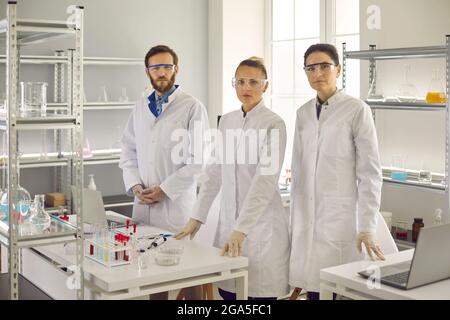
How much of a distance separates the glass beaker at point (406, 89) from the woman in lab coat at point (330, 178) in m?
1.28

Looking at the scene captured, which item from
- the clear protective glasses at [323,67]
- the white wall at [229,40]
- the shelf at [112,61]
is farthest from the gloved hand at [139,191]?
the white wall at [229,40]

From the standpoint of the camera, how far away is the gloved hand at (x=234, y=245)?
251cm

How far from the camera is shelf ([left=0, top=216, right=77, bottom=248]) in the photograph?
221 cm

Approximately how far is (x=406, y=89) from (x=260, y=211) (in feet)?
5.79

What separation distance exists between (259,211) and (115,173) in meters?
2.66

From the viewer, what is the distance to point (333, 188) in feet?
8.67

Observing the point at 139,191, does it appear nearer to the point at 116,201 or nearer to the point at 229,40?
the point at 116,201

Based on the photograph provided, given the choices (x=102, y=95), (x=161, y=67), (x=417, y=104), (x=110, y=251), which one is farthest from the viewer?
(x=102, y=95)

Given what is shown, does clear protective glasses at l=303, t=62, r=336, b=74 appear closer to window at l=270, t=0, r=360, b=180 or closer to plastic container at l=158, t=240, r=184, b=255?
plastic container at l=158, t=240, r=184, b=255

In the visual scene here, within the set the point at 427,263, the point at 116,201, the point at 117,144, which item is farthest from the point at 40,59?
the point at 427,263

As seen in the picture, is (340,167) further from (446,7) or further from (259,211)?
(446,7)

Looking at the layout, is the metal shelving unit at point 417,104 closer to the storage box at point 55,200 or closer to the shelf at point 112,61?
the shelf at point 112,61

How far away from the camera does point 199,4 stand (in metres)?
5.42
